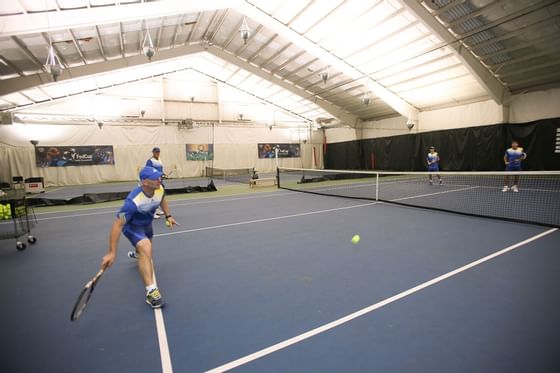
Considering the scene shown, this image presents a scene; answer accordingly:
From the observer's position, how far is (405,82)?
1631cm

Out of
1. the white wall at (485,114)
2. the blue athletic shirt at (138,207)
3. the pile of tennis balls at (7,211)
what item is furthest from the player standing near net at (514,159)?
the pile of tennis balls at (7,211)

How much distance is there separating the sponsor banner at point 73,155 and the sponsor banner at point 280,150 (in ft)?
37.5

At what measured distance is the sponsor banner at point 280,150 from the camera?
25.4m

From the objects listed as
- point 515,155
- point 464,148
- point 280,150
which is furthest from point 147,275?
point 280,150

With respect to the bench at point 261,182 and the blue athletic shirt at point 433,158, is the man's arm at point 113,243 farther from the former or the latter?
the blue athletic shirt at point 433,158

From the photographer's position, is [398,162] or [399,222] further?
[398,162]

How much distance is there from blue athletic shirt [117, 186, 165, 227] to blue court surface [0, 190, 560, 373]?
2.73 ft

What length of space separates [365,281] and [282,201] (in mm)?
6119

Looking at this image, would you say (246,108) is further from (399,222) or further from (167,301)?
(167,301)

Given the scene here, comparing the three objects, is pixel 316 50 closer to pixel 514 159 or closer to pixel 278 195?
pixel 278 195

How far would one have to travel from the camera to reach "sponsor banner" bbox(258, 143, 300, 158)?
25.4 m

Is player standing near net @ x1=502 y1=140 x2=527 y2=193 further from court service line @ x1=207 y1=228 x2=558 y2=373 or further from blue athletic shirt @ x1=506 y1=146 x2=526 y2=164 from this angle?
court service line @ x1=207 y1=228 x2=558 y2=373

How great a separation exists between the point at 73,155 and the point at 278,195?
16208 mm

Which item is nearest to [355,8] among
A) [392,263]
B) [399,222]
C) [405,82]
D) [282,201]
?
[405,82]
